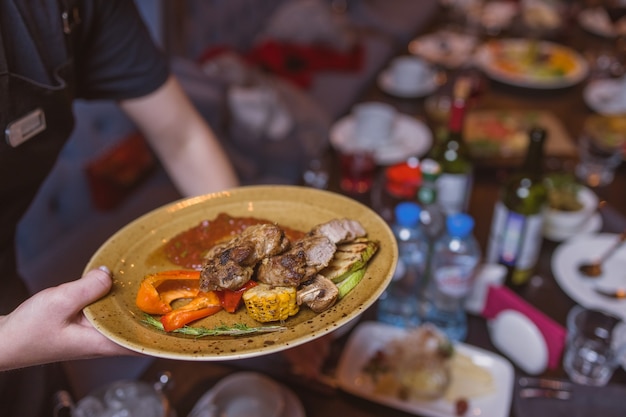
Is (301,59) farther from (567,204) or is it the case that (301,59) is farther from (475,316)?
(475,316)

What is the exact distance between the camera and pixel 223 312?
90 centimetres

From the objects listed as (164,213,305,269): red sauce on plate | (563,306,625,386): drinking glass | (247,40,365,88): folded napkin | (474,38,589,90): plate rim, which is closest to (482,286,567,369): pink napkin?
(563,306,625,386): drinking glass

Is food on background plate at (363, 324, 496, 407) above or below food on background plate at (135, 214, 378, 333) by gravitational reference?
below

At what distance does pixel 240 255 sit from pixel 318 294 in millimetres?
133

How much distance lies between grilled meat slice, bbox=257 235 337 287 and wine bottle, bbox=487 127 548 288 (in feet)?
2.66

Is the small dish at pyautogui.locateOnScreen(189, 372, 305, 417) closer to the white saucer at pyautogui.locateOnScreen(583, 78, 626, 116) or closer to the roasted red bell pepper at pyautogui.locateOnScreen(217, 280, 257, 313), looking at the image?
the roasted red bell pepper at pyautogui.locateOnScreen(217, 280, 257, 313)

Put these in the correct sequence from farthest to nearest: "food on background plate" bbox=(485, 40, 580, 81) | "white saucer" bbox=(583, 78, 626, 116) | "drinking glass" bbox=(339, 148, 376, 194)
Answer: "food on background plate" bbox=(485, 40, 580, 81)
"white saucer" bbox=(583, 78, 626, 116)
"drinking glass" bbox=(339, 148, 376, 194)

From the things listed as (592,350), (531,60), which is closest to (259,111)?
(531,60)

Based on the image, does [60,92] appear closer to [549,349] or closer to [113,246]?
[113,246]

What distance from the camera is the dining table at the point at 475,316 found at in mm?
1304

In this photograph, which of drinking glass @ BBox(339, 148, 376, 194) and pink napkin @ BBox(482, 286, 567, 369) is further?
drinking glass @ BBox(339, 148, 376, 194)

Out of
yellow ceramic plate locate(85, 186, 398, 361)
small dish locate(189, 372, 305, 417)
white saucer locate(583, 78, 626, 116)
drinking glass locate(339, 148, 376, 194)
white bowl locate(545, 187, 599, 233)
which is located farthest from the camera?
white saucer locate(583, 78, 626, 116)

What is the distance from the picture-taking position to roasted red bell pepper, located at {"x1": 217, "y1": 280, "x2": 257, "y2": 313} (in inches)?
34.9

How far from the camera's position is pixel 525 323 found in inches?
54.2
